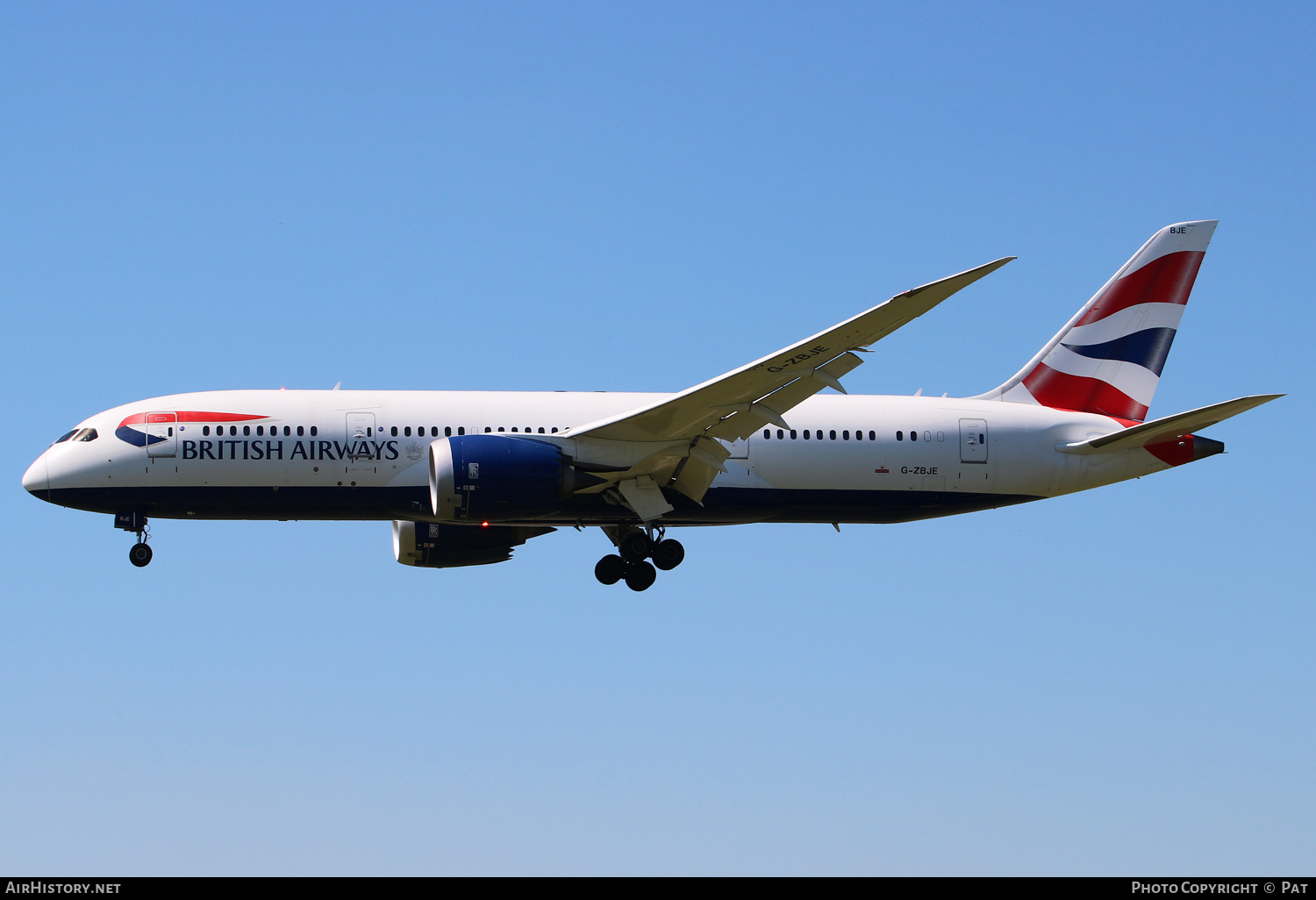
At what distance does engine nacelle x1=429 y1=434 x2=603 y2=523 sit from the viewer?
26.9 m

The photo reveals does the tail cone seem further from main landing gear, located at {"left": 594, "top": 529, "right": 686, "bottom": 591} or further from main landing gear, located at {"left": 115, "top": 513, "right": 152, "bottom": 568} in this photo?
main landing gear, located at {"left": 115, "top": 513, "right": 152, "bottom": 568}

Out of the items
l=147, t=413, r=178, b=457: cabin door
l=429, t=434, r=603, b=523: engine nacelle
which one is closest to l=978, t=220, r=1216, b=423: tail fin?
l=429, t=434, r=603, b=523: engine nacelle

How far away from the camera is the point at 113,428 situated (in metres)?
28.6

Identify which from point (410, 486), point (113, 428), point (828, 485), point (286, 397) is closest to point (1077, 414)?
point (828, 485)

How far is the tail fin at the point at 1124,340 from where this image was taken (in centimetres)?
3309

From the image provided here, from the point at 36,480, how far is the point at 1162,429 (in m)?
22.9

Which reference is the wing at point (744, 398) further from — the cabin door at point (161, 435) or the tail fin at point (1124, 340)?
the cabin door at point (161, 435)

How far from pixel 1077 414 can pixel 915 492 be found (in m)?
4.50

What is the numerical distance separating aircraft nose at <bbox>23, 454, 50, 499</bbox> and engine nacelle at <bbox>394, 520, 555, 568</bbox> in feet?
26.1

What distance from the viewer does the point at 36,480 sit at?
28578mm

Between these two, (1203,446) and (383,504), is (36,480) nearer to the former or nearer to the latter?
(383,504)

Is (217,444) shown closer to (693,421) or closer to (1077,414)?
(693,421)

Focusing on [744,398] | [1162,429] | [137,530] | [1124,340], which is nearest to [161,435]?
[137,530]
